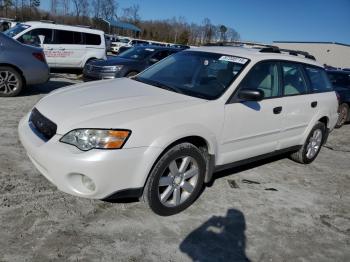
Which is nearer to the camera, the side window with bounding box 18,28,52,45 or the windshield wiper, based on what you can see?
the windshield wiper

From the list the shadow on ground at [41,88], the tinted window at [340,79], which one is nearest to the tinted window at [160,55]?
the shadow on ground at [41,88]

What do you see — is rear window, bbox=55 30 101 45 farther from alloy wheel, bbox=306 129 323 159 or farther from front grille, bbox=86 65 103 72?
alloy wheel, bbox=306 129 323 159

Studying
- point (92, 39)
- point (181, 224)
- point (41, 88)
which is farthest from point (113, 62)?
point (181, 224)

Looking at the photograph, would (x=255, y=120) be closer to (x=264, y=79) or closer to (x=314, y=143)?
(x=264, y=79)

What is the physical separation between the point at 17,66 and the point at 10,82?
39 cm

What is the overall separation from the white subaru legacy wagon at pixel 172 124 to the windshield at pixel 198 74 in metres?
0.01

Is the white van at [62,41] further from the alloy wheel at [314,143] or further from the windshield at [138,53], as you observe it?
the alloy wheel at [314,143]

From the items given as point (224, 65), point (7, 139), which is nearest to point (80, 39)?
point (7, 139)

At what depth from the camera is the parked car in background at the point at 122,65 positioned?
10.3m

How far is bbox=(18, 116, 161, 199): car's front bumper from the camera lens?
3.03m

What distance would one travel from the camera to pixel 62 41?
42.9ft

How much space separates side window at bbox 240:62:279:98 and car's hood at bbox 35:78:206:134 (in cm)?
78

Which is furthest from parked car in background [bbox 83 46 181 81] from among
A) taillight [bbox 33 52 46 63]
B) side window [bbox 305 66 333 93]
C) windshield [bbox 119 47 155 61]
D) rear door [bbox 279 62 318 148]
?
rear door [bbox 279 62 318 148]

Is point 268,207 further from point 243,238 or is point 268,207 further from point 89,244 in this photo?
point 89,244
